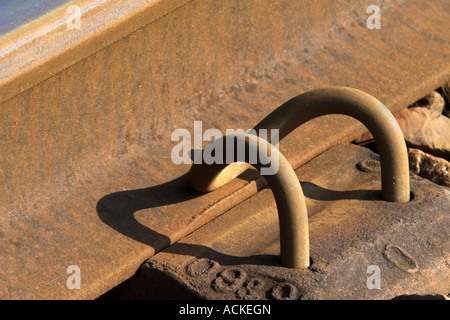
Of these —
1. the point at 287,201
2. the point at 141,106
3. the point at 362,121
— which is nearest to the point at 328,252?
the point at 287,201

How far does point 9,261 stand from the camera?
247 cm

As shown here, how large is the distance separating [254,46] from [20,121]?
1.19m

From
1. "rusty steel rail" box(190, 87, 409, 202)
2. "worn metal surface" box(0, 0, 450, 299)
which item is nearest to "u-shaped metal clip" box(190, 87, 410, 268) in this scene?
"rusty steel rail" box(190, 87, 409, 202)

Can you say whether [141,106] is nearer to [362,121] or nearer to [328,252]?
[362,121]

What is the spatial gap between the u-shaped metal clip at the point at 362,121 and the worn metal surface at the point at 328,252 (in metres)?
0.09

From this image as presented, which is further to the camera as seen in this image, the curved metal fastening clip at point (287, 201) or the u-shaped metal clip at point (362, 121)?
the u-shaped metal clip at point (362, 121)

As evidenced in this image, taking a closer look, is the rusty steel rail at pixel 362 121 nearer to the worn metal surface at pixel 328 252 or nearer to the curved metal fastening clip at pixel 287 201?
the worn metal surface at pixel 328 252

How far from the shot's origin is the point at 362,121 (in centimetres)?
257

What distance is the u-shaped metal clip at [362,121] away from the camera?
8.32 feet

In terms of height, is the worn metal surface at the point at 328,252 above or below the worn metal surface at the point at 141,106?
below

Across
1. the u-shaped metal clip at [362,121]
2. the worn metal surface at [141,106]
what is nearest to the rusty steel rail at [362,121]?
the u-shaped metal clip at [362,121]

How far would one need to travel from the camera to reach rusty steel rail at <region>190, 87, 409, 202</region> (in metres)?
2.54

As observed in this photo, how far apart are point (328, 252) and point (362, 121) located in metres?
0.48

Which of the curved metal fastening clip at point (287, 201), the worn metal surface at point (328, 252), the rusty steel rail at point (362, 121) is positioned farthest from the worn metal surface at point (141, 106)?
the curved metal fastening clip at point (287, 201)
